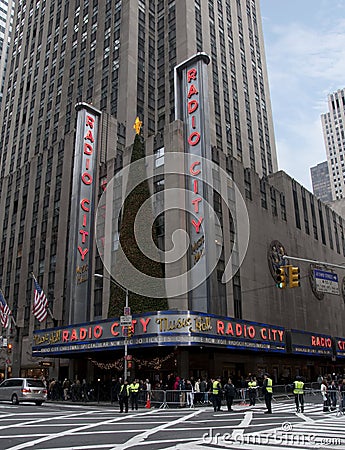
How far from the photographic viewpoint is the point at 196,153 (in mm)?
40750

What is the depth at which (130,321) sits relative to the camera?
30.6m

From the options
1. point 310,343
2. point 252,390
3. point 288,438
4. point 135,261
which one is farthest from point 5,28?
point 288,438

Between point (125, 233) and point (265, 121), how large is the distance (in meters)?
52.5

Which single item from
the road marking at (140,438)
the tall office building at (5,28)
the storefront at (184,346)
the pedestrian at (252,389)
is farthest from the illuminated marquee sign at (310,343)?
the tall office building at (5,28)

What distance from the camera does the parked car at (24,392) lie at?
29.1 metres

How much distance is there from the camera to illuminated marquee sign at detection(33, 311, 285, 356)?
104ft

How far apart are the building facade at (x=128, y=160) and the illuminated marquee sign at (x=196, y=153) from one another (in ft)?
1.51

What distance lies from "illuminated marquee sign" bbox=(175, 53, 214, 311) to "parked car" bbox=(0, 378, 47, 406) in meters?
13.5

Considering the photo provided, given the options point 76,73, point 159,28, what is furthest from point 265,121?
point 76,73

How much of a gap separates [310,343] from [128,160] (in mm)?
25594

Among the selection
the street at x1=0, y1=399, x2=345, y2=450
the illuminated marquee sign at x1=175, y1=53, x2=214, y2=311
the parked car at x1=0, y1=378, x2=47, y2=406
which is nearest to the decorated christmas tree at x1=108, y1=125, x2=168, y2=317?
the illuminated marquee sign at x1=175, y1=53, x2=214, y2=311

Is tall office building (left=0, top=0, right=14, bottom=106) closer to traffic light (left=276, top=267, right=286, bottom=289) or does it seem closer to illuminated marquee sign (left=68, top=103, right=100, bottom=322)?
illuminated marquee sign (left=68, top=103, right=100, bottom=322)

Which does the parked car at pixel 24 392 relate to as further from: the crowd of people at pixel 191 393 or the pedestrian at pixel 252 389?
the pedestrian at pixel 252 389

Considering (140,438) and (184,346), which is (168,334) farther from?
(140,438)
